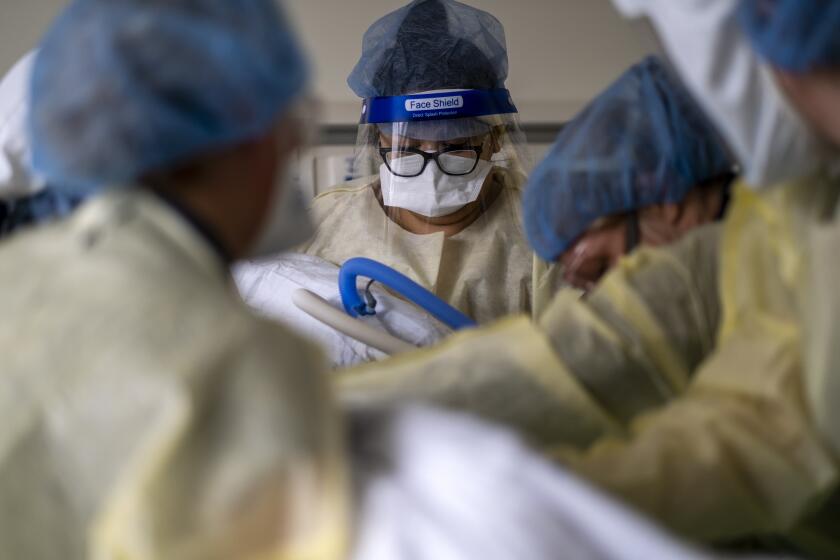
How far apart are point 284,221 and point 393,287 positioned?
87 centimetres

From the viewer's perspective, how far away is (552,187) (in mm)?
1087

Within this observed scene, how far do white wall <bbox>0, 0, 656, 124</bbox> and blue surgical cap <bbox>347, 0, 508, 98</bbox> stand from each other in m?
0.78

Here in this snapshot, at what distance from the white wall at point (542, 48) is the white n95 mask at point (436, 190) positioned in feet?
3.17

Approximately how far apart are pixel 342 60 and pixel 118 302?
2202 mm

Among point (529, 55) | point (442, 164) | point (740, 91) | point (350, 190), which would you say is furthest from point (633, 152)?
point (529, 55)

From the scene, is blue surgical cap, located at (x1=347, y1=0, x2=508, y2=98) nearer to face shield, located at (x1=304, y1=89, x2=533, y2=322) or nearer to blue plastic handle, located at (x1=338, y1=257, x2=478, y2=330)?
face shield, located at (x1=304, y1=89, x2=533, y2=322)

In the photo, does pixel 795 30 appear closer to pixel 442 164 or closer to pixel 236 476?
pixel 236 476

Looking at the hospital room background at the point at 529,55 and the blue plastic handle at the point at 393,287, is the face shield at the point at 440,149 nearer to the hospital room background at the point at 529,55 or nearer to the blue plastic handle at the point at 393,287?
the blue plastic handle at the point at 393,287

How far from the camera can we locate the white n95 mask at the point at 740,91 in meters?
0.75

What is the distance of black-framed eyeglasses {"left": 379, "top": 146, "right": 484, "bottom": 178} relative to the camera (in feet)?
5.77

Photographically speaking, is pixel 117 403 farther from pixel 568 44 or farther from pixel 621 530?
pixel 568 44

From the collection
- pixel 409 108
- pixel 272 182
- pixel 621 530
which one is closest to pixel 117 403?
pixel 272 182

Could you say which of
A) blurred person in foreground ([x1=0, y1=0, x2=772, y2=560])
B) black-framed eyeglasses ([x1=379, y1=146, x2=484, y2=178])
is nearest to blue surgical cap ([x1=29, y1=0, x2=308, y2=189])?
Answer: blurred person in foreground ([x1=0, y1=0, x2=772, y2=560])

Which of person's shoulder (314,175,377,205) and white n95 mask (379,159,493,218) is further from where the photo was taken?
person's shoulder (314,175,377,205)
